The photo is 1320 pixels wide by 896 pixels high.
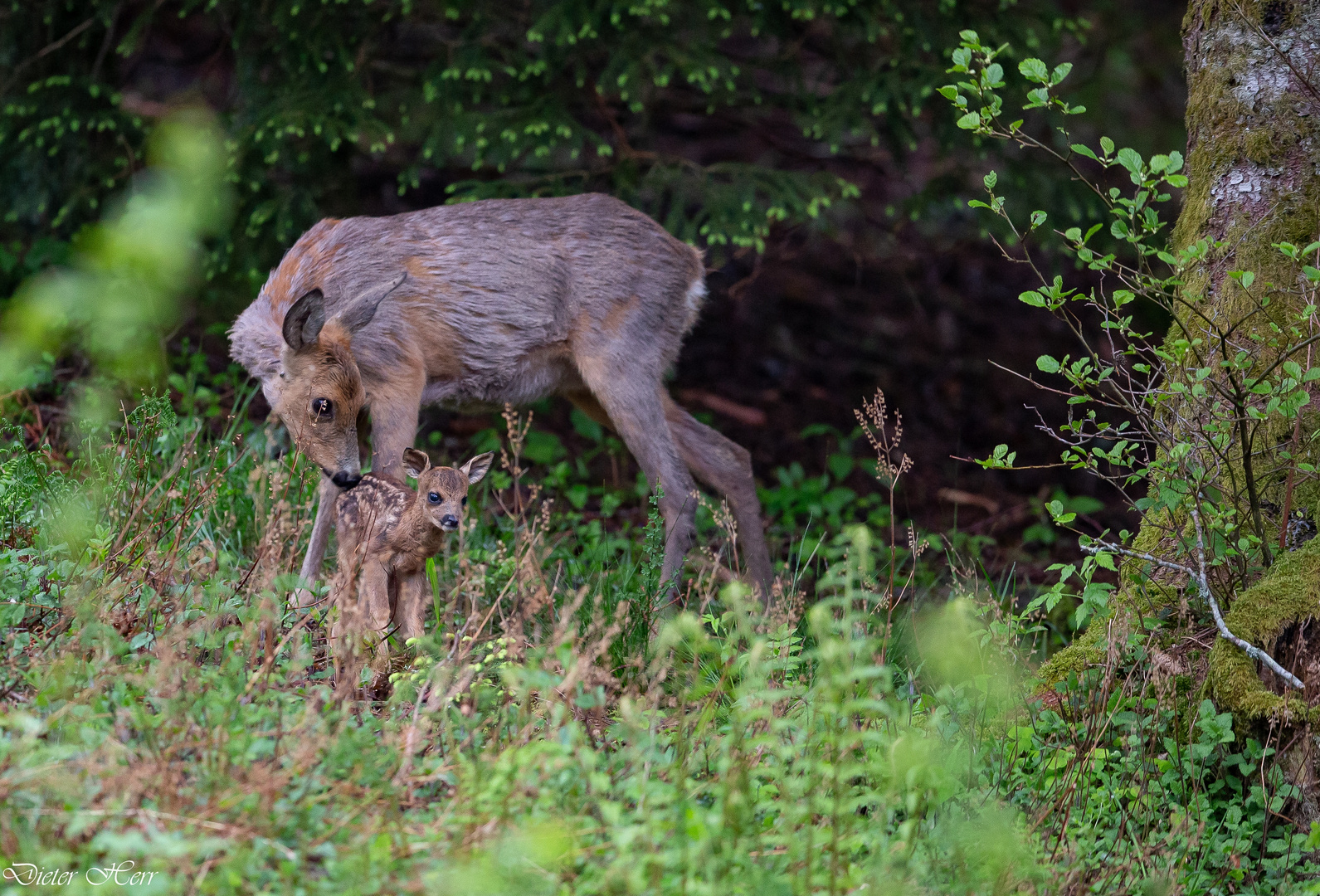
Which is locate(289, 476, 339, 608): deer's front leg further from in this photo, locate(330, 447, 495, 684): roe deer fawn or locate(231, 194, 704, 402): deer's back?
locate(330, 447, 495, 684): roe deer fawn

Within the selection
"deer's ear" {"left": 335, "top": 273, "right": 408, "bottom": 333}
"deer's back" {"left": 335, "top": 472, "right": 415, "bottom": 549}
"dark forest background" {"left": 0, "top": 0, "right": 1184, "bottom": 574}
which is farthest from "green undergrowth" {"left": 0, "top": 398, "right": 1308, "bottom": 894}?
"dark forest background" {"left": 0, "top": 0, "right": 1184, "bottom": 574}

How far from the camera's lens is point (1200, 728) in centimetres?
429

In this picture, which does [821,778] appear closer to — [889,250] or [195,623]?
[195,623]

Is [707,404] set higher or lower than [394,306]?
lower

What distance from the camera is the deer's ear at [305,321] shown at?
554 cm

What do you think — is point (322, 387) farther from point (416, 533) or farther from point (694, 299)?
point (694, 299)

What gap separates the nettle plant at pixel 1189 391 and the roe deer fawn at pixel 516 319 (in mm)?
2598

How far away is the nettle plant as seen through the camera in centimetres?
398

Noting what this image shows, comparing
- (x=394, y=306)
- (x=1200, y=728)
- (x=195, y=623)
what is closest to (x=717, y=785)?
(x=195, y=623)

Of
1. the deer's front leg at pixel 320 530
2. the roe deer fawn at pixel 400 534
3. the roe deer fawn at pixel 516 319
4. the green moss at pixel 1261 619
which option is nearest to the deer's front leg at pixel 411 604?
the roe deer fawn at pixel 400 534

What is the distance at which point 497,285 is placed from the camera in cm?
664

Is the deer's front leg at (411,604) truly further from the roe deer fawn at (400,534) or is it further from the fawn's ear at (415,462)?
the fawn's ear at (415,462)

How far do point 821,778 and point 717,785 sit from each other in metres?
0.38

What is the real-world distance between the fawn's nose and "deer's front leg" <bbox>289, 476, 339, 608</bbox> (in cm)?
12
